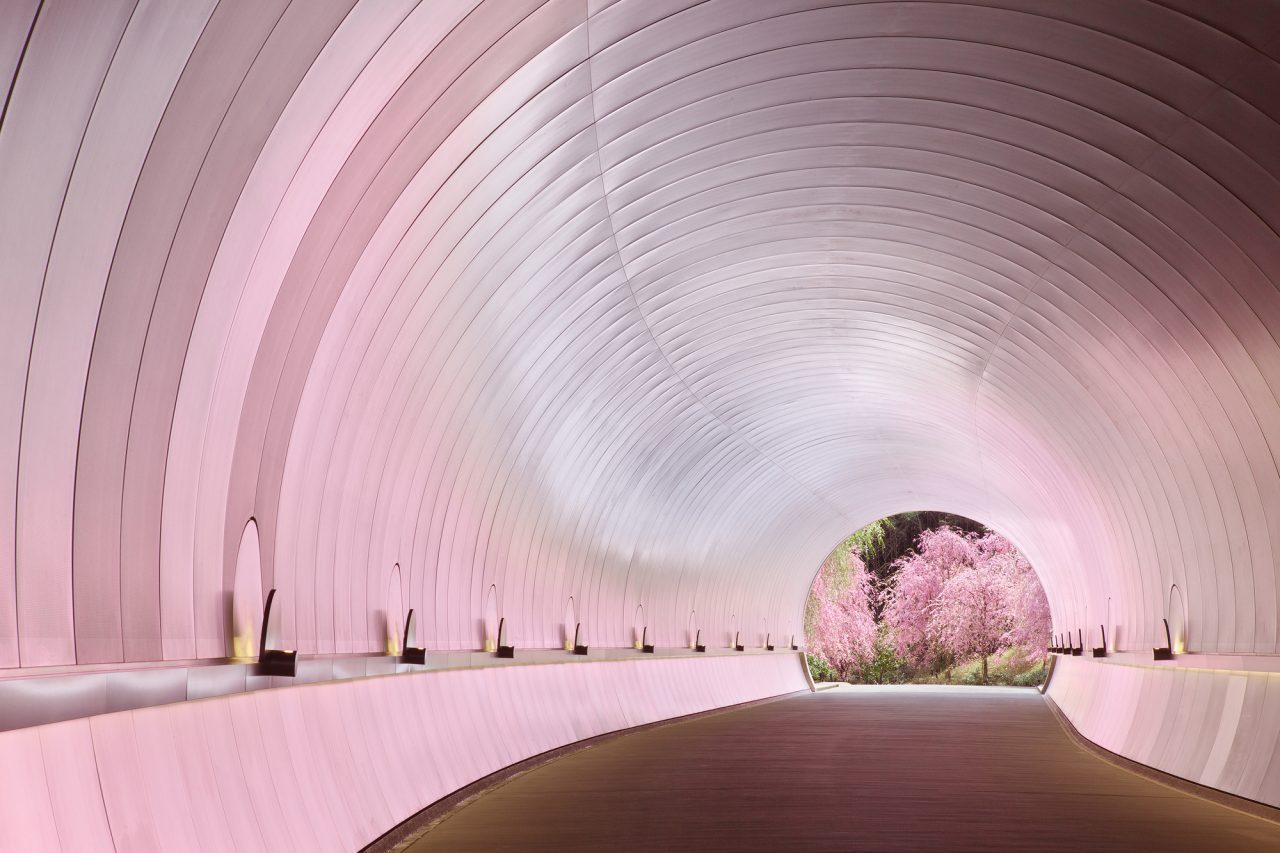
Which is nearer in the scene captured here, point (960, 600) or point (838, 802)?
point (838, 802)

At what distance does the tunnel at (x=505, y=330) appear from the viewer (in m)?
6.14

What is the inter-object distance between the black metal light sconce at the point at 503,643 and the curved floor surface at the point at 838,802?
1422mm

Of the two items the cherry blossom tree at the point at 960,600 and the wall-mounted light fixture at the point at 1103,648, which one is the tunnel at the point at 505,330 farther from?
the cherry blossom tree at the point at 960,600

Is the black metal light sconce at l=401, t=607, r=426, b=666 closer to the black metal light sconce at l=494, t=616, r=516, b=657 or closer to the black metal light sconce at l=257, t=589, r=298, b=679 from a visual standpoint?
the black metal light sconce at l=494, t=616, r=516, b=657

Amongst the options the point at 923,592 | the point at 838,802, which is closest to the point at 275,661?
the point at 838,802

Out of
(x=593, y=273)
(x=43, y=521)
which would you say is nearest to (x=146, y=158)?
(x=43, y=521)

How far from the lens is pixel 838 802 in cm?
1191

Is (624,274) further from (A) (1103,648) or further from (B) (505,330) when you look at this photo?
(A) (1103,648)

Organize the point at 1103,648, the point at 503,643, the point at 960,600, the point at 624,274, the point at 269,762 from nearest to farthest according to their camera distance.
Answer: the point at 269,762 < the point at 624,274 < the point at 503,643 < the point at 1103,648 < the point at 960,600

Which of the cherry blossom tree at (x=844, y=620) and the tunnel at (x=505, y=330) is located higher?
the cherry blossom tree at (x=844, y=620)

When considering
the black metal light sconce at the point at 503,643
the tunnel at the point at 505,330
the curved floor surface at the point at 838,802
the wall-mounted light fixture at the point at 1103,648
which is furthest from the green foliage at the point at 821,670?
the black metal light sconce at the point at 503,643

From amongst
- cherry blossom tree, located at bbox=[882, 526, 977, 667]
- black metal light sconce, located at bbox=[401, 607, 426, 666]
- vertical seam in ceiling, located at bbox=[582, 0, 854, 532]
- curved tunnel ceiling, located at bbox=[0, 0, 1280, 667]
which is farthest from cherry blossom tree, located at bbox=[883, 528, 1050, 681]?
black metal light sconce, located at bbox=[401, 607, 426, 666]

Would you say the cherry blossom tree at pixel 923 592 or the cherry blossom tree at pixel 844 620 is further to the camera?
the cherry blossom tree at pixel 923 592

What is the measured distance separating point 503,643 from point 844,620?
41513 mm
